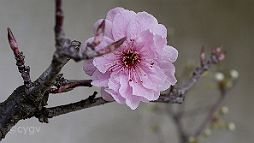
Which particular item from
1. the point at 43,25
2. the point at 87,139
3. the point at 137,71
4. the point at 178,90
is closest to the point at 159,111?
the point at 87,139

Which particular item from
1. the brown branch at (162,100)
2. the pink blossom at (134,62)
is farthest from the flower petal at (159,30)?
the brown branch at (162,100)

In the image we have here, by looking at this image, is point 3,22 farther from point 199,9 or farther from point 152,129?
point 199,9

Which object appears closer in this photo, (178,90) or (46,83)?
(46,83)

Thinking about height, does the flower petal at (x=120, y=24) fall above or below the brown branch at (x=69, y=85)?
above

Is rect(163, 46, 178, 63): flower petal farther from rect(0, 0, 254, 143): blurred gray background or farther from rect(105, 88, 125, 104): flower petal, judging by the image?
rect(0, 0, 254, 143): blurred gray background

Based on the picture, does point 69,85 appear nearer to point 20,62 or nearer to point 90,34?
point 20,62

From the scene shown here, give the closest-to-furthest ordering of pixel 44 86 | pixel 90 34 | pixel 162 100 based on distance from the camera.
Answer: pixel 44 86 → pixel 162 100 → pixel 90 34

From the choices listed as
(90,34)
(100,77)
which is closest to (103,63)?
(100,77)

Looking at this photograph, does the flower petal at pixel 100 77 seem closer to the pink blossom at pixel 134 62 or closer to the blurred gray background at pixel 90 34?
the pink blossom at pixel 134 62
